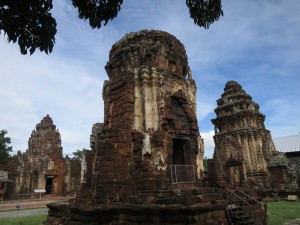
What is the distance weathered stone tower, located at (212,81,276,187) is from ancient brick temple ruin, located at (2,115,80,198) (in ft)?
47.0

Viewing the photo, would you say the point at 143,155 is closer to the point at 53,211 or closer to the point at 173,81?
the point at 173,81

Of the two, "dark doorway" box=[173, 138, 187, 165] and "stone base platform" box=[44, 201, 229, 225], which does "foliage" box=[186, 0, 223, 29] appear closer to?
"stone base platform" box=[44, 201, 229, 225]

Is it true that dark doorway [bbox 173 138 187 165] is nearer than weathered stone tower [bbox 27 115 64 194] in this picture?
Yes

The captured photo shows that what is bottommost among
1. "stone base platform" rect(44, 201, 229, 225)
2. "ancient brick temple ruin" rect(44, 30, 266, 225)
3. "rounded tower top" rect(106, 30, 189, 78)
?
"stone base platform" rect(44, 201, 229, 225)

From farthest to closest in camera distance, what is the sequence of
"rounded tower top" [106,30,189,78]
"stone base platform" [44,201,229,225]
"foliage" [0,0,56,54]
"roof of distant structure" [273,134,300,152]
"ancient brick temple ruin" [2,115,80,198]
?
"roof of distant structure" [273,134,300,152] < "ancient brick temple ruin" [2,115,80,198] < "rounded tower top" [106,30,189,78] < "stone base platform" [44,201,229,225] < "foliage" [0,0,56,54]

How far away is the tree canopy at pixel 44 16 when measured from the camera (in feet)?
9.09

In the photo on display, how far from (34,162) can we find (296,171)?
79.6ft

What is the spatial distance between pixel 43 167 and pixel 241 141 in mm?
19133

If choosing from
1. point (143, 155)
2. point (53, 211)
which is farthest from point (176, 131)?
point (53, 211)

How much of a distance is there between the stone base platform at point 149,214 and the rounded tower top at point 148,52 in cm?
445

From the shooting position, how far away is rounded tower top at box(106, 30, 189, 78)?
8453 millimetres

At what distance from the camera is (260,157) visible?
19562mm

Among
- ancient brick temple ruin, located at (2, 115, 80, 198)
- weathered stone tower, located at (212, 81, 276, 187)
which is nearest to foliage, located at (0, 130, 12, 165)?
ancient brick temple ruin, located at (2, 115, 80, 198)

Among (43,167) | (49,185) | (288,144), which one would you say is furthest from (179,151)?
(288,144)
